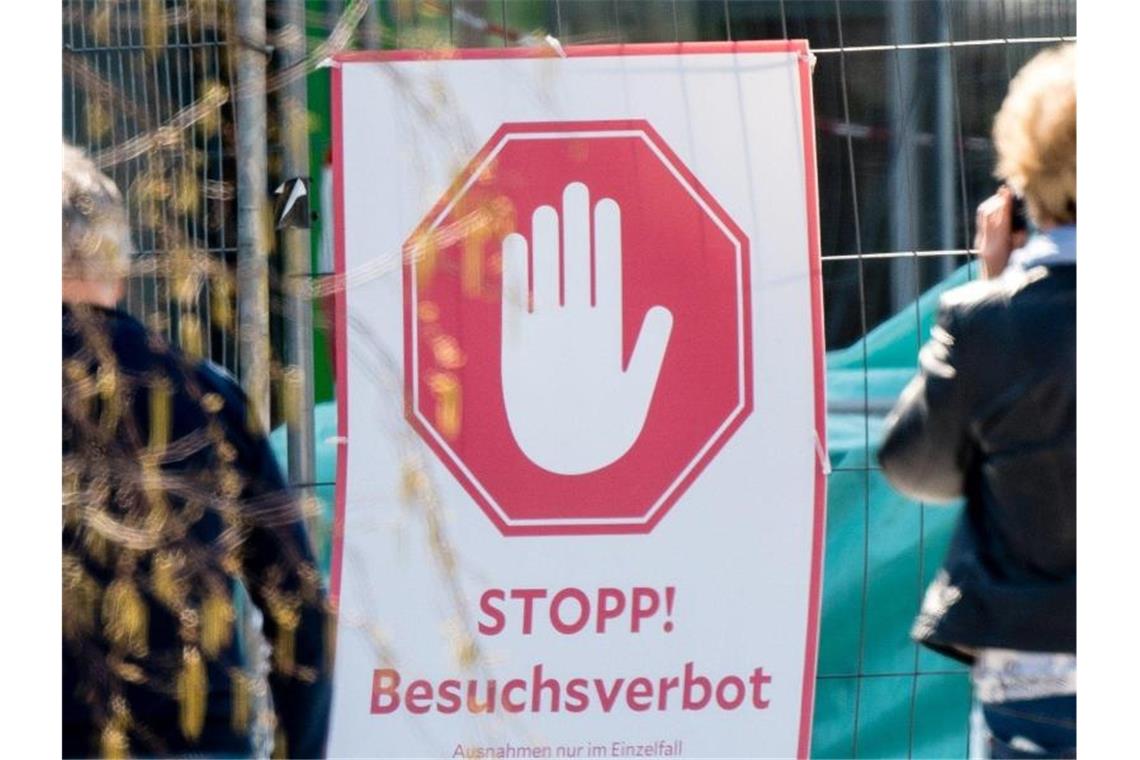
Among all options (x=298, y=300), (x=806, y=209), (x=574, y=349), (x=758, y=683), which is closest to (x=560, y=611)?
(x=758, y=683)

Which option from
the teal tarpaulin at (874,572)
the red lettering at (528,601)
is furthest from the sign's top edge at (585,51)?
the red lettering at (528,601)

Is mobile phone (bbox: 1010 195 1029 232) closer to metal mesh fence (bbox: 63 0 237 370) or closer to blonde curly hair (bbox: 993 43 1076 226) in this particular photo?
blonde curly hair (bbox: 993 43 1076 226)

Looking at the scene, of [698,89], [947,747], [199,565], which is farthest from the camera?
[947,747]

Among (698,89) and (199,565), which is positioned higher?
(698,89)

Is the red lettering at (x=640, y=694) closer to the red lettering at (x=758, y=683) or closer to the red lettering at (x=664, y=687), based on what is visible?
the red lettering at (x=664, y=687)

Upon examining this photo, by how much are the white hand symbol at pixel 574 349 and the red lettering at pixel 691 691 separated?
1.50ft

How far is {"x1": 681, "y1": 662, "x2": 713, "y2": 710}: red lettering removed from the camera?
337 centimetres

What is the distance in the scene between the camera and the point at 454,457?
3361 mm

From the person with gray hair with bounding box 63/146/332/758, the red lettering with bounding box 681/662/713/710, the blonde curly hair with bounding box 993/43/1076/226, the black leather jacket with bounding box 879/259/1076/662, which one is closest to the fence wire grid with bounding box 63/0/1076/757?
the red lettering with bounding box 681/662/713/710

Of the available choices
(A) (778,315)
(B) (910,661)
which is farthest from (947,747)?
(A) (778,315)

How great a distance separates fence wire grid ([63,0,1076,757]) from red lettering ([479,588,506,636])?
0.36m

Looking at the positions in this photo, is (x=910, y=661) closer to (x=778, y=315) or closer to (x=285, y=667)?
(x=778, y=315)

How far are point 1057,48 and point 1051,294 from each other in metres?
1.29
